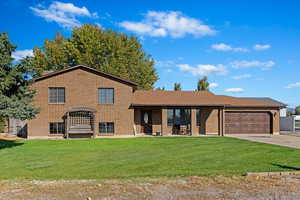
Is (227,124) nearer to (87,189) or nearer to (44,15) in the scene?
(87,189)

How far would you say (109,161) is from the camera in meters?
9.41

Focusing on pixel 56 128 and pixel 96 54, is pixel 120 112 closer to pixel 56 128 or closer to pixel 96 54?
pixel 56 128

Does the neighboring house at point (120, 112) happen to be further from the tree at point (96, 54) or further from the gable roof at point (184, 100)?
Result: the tree at point (96, 54)

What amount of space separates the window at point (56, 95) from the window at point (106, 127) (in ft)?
13.3

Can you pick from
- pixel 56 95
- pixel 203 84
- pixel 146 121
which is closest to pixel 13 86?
pixel 56 95

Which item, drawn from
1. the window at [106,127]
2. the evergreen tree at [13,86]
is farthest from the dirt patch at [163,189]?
the window at [106,127]

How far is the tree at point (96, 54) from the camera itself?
35312mm

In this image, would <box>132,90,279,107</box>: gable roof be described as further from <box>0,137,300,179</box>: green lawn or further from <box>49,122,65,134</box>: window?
<box>0,137,300,179</box>: green lawn

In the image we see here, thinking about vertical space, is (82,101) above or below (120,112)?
above

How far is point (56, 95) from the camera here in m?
19.9

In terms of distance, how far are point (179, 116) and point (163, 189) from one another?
16513mm

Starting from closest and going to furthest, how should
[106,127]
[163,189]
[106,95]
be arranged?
[163,189], [106,127], [106,95]

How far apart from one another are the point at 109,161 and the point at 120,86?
1179cm

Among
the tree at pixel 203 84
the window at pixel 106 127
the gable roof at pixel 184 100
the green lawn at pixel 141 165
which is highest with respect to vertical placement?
the tree at pixel 203 84
